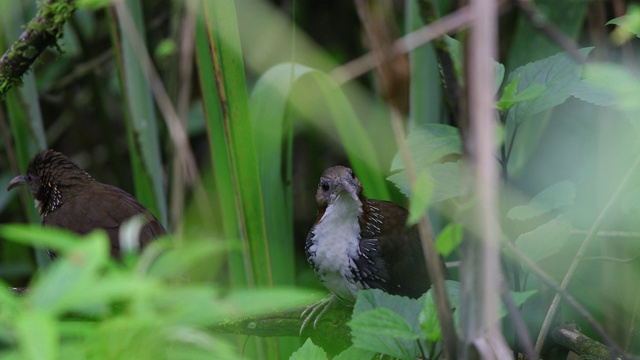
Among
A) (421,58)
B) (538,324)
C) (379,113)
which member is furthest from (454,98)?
(379,113)

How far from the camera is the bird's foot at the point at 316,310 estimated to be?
108 inches

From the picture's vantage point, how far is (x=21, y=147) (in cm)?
339

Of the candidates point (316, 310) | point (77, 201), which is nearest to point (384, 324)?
point (316, 310)

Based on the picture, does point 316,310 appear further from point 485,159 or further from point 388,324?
point 485,159

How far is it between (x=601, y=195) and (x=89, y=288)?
5.20 ft

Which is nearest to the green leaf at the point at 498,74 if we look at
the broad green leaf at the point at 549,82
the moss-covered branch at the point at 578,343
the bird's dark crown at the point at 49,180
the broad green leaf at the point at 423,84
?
the broad green leaf at the point at 549,82

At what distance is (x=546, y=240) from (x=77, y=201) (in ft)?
7.31

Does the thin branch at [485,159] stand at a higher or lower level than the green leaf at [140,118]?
lower

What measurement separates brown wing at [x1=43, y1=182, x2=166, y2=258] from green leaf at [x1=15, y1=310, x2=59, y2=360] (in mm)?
2280

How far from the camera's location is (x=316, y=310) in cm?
291

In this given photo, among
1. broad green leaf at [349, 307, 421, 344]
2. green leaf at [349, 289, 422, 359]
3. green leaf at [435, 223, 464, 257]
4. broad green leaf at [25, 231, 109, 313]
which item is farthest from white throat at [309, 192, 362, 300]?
broad green leaf at [25, 231, 109, 313]

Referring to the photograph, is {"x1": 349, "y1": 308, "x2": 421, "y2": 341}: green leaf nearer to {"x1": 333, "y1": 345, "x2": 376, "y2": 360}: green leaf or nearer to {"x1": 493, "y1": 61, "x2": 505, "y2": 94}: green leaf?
{"x1": 333, "y1": 345, "x2": 376, "y2": 360}: green leaf

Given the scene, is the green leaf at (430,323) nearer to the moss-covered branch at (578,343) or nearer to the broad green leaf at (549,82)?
the broad green leaf at (549,82)

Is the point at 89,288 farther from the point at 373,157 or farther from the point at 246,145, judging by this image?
the point at 373,157
